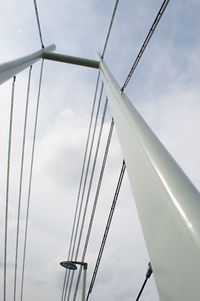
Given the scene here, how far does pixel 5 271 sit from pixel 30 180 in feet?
13.5

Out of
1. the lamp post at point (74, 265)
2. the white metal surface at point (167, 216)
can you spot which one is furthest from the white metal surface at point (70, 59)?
the lamp post at point (74, 265)

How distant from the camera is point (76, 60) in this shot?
780cm

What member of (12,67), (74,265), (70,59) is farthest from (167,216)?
(74,265)

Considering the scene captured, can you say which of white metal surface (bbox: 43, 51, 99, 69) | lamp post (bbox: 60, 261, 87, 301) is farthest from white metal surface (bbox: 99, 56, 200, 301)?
lamp post (bbox: 60, 261, 87, 301)

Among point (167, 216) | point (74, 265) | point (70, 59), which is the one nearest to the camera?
point (167, 216)

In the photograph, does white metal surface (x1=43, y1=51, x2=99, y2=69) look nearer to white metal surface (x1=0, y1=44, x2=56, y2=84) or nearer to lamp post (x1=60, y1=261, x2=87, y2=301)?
white metal surface (x1=0, y1=44, x2=56, y2=84)

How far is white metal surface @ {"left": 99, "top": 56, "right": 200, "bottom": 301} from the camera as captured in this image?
3.59 ft

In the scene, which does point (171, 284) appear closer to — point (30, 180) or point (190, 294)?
point (190, 294)

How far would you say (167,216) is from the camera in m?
1.33

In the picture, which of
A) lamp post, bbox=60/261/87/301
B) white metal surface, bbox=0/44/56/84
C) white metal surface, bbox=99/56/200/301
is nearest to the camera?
white metal surface, bbox=99/56/200/301

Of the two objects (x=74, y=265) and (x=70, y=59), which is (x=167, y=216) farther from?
(x=74, y=265)

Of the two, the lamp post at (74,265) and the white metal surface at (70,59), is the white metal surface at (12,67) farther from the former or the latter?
the lamp post at (74,265)

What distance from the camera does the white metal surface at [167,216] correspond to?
110 centimetres

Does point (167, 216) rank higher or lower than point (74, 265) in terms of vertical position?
lower
